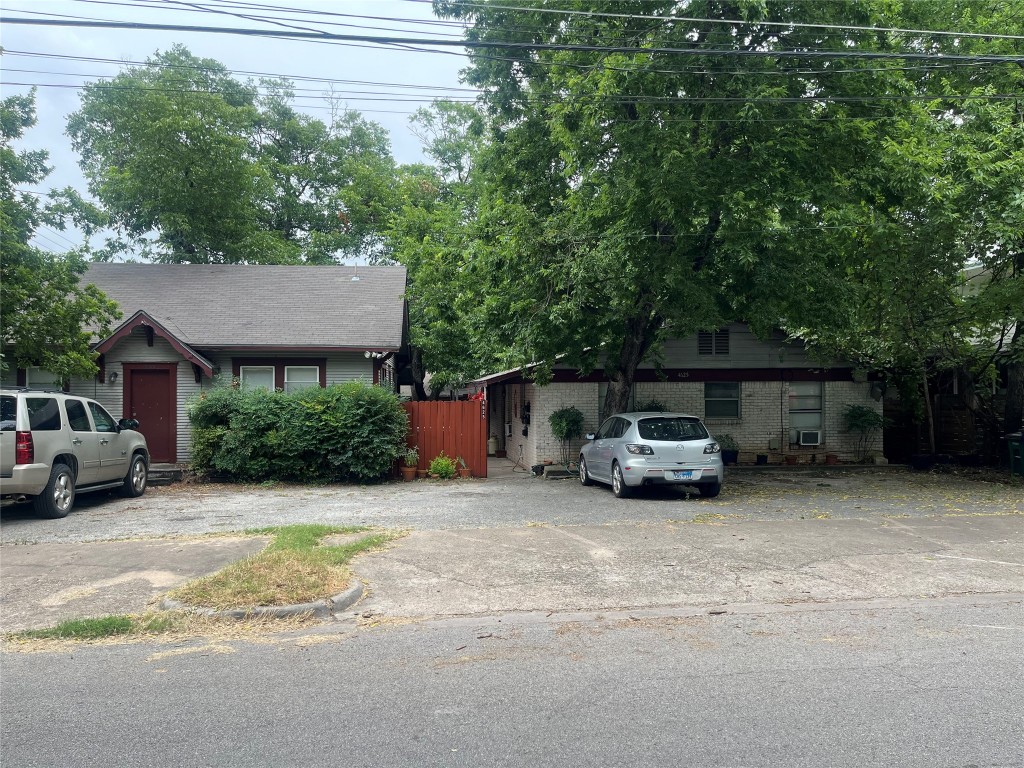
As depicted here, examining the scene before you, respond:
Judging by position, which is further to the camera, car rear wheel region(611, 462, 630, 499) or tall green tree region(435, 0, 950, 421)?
car rear wheel region(611, 462, 630, 499)

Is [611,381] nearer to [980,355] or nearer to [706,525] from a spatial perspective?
[706,525]

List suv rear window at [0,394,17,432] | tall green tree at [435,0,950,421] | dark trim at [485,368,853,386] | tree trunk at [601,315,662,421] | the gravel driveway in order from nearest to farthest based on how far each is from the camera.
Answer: suv rear window at [0,394,17,432] < the gravel driveway < tall green tree at [435,0,950,421] < tree trunk at [601,315,662,421] < dark trim at [485,368,853,386]

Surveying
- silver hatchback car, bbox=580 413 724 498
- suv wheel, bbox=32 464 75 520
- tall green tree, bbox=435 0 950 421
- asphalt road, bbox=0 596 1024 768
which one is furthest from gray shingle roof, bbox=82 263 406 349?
asphalt road, bbox=0 596 1024 768

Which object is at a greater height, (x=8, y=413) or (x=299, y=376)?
(x=299, y=376)

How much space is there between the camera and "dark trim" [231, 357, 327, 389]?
18203 millimetres

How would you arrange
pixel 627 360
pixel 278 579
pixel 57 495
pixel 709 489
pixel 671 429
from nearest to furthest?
pixel 278 579 < pixel 57 495 < pixel 671 429 < pixel 709 489 < pixel 627 360

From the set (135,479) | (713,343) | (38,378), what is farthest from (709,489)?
(38,378)

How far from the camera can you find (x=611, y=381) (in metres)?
17.1

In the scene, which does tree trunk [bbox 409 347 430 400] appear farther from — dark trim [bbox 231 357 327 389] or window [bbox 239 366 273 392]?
window [bbox 239 366 273 392]

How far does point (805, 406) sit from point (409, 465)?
35.2 feet

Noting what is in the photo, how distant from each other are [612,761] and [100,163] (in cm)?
3717

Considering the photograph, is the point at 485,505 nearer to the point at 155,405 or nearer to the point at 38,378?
the point at 155,405

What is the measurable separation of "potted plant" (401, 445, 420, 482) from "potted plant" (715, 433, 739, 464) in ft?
25.9

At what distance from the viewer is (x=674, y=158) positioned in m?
12.1
